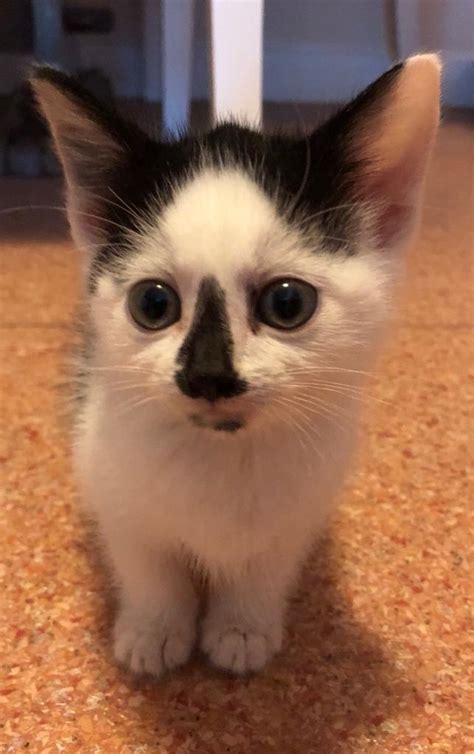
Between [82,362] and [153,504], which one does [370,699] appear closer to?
[153,504]

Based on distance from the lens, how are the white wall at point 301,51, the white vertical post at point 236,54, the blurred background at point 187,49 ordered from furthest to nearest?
the white wall at point 301,51 < the blurred background at point 187,49 < the white vertical post at point 236,54

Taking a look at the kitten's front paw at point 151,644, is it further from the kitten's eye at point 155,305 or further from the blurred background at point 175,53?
the blurred background at point 175,53

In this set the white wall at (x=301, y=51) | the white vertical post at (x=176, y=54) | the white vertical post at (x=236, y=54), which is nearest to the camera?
the white vertical post at (x=236, y=54)

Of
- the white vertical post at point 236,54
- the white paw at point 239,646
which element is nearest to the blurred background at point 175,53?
the white vertical post at point 236,54

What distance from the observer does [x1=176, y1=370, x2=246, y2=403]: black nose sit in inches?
24.3

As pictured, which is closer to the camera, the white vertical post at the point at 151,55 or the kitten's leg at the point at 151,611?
the kitten's leg at the point at 151,611

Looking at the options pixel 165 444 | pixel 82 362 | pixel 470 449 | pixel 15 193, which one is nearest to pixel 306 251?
pixel 165 444

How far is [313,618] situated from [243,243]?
1.55 feet

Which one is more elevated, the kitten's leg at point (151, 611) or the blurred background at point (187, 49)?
the blurred background at point (187, 49)

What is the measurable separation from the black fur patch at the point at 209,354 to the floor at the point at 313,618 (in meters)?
0.25

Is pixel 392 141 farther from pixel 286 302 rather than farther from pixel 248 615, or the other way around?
pixel 248 615

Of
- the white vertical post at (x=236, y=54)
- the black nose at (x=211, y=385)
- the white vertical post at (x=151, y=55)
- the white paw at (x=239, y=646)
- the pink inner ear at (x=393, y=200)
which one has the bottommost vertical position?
the white paw at (x=239, y=646)

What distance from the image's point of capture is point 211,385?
2.03ft

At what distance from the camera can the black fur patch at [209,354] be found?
0.62 m
